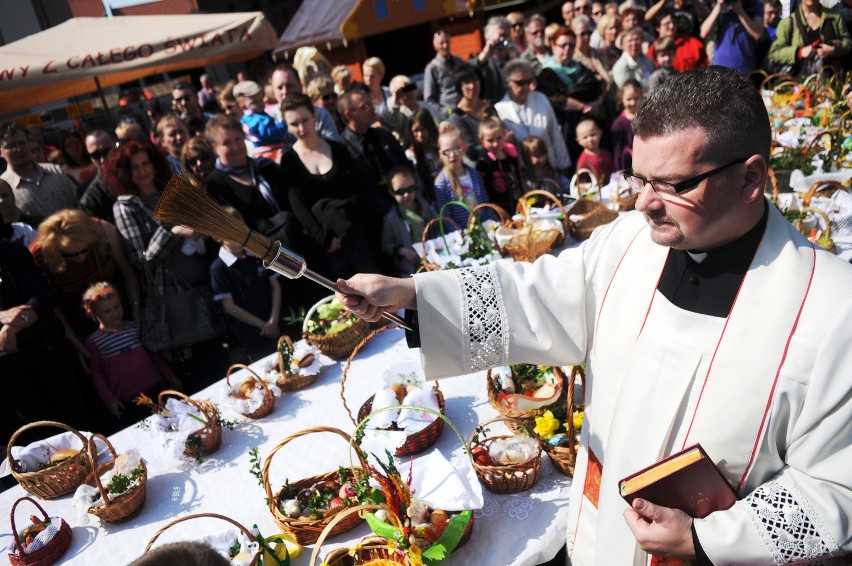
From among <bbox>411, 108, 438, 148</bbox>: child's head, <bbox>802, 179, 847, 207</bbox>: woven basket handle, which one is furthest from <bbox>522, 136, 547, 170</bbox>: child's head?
Answer: <bbox>802, 179, 847, 207</bbox>: woven basket handle

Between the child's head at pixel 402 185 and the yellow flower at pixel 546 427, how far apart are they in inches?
122

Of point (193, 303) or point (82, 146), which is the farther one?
point (82, 146)

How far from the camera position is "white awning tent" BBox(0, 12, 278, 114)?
581cm

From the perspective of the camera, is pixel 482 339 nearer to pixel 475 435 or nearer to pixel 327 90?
pixel 475 435

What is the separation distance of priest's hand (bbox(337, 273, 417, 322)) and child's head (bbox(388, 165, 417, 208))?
3150 mm

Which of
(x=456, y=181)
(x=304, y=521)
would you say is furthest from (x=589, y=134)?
(x=304, y=521)

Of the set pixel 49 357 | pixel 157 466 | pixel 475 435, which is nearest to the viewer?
pixel 475 435

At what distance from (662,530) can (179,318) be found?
4016mm

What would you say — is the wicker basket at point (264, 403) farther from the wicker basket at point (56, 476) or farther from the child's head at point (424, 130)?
the child's head at point (424, 130)

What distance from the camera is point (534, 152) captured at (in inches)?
245

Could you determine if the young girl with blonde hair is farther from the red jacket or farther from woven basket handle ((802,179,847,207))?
the red jacket

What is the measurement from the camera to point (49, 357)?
4.18m

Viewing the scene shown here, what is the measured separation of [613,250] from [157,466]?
238 centimetres

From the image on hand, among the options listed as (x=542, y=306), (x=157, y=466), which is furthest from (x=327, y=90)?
(x=542, y=306)
